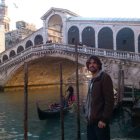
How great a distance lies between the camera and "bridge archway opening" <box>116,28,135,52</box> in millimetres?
13844

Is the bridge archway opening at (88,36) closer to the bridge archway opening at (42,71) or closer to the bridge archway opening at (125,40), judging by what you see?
the bridge archway opening at (125,40)

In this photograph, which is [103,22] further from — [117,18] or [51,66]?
[51,66]

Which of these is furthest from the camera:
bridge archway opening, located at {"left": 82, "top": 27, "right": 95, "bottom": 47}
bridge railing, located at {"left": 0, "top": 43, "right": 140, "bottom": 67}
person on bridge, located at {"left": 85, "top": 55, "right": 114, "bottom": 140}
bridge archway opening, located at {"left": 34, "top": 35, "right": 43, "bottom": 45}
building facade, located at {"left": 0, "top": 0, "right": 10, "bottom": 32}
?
building facade, located at {"left": 0, "top": 0, "right": 10, "bottom": 32}

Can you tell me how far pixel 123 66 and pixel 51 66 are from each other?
34.7 feet

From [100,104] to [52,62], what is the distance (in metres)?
17.2

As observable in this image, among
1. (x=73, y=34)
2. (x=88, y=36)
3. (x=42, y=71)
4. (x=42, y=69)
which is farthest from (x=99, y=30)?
(x=42, y=71)

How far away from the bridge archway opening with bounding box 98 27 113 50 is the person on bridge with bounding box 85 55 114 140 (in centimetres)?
1308

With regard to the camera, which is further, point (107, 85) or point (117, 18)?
point (117, 18)

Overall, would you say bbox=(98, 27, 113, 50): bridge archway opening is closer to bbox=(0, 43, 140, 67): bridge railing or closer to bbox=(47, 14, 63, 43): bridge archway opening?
bbox=(0, 43, 140, 67): bridge railing

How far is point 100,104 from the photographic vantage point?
2.17 metres

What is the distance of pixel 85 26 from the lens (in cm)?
1609

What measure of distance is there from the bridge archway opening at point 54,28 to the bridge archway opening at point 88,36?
4112 mm

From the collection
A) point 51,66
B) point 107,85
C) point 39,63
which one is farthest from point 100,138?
point 51,66

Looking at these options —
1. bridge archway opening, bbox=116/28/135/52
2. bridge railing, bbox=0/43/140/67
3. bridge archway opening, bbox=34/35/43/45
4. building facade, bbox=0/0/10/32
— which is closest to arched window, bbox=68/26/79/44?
bridge railing, bbox=0/43/140/67
